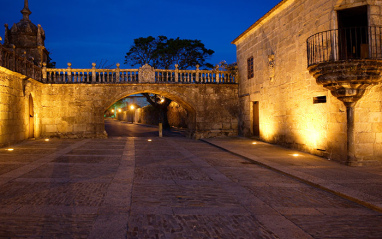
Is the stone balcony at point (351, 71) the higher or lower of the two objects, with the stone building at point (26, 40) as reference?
lower

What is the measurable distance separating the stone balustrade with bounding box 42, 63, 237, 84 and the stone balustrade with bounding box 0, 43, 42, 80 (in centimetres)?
115

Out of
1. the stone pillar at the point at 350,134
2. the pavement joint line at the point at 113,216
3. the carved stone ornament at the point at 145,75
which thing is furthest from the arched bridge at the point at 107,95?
the pavement joint line at the point at 113,216

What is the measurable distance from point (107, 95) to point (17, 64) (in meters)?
5.29

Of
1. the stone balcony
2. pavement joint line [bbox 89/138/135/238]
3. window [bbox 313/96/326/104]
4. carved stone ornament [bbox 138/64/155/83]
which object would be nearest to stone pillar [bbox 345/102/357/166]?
the stone balcony

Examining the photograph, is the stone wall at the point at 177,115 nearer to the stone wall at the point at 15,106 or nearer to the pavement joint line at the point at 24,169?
the stone wall at the point at 15,106

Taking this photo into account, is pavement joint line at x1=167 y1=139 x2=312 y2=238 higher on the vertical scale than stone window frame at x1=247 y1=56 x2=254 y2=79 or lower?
lower

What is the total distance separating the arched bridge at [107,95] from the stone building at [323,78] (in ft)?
12.1

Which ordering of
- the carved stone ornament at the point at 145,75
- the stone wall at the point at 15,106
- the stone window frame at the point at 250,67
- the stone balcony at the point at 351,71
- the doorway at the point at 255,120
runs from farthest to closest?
the carved stone ornament at the point at 145,75
the stone window frame at the point at 250,67
the doorway at the point at 255,120
the stone wall at the point at 15,106
the stone balcony at the point at 351,71

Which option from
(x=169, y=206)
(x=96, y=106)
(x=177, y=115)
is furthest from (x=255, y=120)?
(x=177, y=115)

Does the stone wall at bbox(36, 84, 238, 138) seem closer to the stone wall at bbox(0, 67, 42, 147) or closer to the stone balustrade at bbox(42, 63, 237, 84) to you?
the stone balustrade at bbox(42, 63, 237, 84)

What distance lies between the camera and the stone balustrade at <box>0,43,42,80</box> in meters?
11.6

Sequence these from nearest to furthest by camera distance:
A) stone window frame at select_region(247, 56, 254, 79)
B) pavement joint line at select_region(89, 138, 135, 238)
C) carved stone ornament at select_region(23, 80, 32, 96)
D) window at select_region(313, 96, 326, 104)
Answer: pavement joint line at select_region(89, 138, 135, 238) → window at select_region(313, 96, 326, 104) → carved stone ornament at select_region(23, 80, 32, 96) → stone window frame at select_region(247, 56, 254, 79)

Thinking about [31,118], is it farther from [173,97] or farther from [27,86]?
[173,97]

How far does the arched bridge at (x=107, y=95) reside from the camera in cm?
1677
